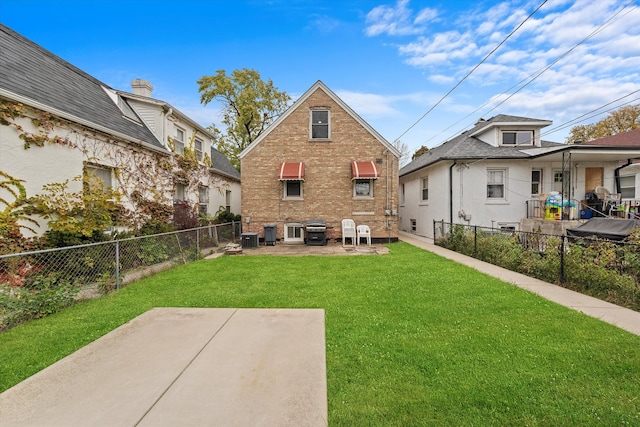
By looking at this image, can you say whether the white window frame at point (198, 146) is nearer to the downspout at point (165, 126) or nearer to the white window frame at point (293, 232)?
the downspout at point (165, 126)

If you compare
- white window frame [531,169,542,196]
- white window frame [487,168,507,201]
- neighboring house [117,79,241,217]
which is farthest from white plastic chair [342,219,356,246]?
white window frame [531,169,542,196]

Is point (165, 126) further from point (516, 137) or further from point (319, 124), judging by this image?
point (516, 137)

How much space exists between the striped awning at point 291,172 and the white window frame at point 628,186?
56.4ft

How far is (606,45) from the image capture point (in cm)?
908

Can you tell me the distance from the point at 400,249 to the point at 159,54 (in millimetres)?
15050

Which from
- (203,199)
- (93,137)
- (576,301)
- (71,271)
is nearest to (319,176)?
(203,199)

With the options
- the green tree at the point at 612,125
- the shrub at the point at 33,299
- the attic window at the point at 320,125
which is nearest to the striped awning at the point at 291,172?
the attic window at the point at 320,125

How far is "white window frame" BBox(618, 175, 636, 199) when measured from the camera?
15758mm

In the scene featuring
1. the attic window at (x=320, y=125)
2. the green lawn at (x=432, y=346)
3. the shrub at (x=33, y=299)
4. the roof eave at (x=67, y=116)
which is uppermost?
the attic window at (x=320, y=125)

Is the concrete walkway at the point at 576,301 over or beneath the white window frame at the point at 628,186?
beneath

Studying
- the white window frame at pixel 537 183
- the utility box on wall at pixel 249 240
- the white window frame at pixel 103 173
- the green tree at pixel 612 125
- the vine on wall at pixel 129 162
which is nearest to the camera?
the vine on wall at pixel 129 162

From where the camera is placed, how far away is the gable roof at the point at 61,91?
7199 mm

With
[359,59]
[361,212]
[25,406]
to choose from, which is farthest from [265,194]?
Answer: [25,406]

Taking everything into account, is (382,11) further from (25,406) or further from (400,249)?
(25,406)
